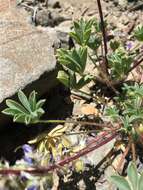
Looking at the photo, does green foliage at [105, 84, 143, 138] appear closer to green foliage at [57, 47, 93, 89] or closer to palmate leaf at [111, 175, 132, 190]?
green foliage at [57, 47, 93, 89]

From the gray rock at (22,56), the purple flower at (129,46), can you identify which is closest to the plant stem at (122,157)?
the gray rock at (22,56)

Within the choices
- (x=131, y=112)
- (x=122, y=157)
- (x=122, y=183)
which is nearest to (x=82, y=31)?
(x=131, y=112)

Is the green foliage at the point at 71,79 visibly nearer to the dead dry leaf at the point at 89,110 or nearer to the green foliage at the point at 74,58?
the green foliage at the point at 74,58

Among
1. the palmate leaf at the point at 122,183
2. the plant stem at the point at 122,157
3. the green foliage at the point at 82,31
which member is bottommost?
the plant stem at the point at 122,157

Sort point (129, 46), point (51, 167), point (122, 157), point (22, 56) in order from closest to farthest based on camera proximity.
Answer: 1. point (51, 167)
2. point (122, 157)
3. point (22, 56)
4. point (129, 46)

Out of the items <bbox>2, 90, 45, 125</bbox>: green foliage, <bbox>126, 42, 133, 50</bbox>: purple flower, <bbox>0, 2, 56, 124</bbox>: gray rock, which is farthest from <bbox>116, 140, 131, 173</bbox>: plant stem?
<bbox>126, 42, 133, 50</bbox>: purple flower

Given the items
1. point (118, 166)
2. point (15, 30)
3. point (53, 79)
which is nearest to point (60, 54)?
point (53, 79)

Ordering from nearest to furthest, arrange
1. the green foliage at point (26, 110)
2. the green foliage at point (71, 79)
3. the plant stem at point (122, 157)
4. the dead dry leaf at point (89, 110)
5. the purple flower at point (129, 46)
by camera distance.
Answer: the green foliage at point (26, 110) < the plant stem at point (122, 157) < the green foliage at point (71, 79) < the dead dry leaf at point (89, 110) < the purple flower at point (129, 46)

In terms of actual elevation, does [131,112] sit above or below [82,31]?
below

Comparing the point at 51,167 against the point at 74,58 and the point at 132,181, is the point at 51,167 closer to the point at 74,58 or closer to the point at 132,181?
the point at 132,181
